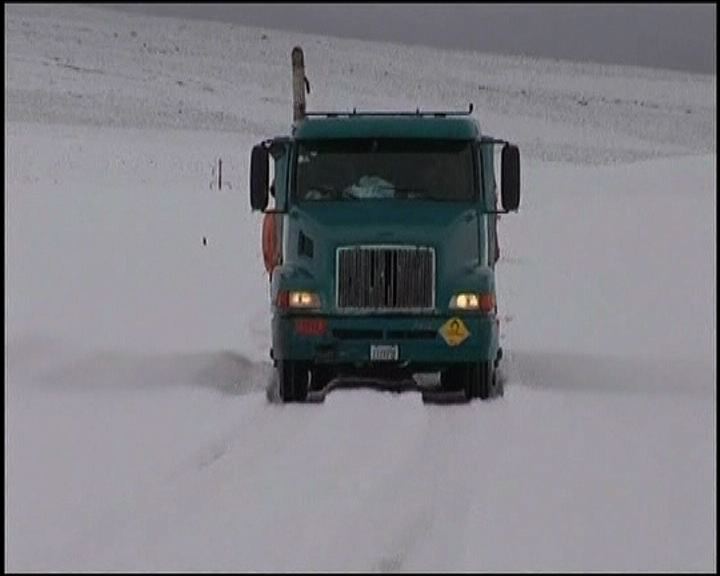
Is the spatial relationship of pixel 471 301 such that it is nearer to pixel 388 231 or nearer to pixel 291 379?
pixel 388 231

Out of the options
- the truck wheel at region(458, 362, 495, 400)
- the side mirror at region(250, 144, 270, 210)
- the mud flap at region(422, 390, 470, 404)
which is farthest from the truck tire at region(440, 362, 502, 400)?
the side mirror at region(250, 144, 270, 210)

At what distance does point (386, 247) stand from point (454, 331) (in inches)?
35.9

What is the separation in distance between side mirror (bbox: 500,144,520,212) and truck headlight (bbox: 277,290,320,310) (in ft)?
5.97

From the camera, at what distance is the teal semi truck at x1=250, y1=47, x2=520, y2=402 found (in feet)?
42.6

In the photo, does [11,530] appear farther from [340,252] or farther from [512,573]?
[340,252]

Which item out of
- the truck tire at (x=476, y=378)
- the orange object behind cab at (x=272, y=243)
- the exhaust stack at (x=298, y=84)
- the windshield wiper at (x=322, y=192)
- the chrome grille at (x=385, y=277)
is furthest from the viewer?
the exhaust stack at (x=298, y=84)

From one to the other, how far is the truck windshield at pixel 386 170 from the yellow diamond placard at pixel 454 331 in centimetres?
117

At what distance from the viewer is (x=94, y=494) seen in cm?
931

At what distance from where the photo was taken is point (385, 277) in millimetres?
12953

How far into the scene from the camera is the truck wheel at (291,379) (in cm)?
1328

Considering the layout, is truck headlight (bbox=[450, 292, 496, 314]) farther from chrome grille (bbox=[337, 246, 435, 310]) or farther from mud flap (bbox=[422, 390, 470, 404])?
mud flap (bbox=[422, 390, 470, 404])

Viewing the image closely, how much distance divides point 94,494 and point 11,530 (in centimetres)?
89

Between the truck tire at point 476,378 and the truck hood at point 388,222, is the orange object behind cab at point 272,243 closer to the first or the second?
the truck hood at point 388,222

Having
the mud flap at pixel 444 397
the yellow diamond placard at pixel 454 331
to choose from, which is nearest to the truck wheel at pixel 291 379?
the mud flap at pixel 444 397
